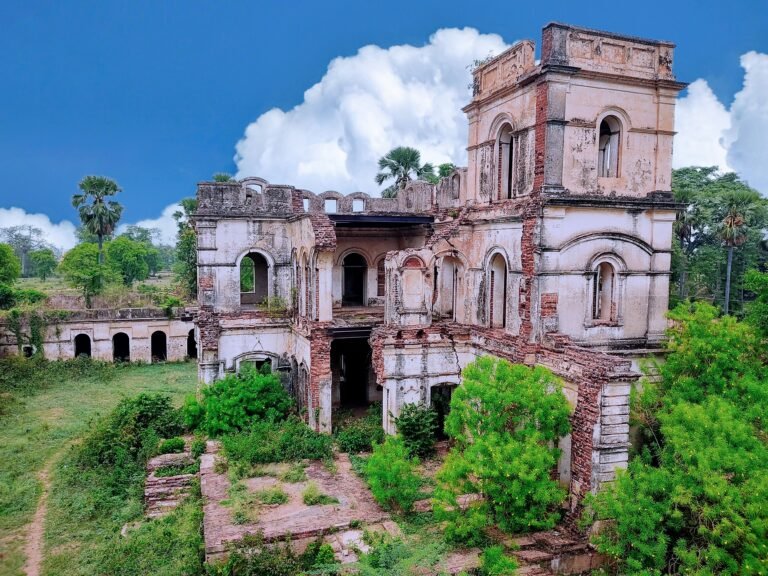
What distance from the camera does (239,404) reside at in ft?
62.8

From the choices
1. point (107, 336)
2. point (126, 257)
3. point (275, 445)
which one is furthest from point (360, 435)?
point (126, 257)

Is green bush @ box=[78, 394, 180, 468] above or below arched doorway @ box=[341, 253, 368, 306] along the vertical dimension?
below

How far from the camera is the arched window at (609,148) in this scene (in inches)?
625

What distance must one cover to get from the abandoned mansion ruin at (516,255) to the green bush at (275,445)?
2.94 ft

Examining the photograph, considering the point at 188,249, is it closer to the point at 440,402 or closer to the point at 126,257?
the point at 126,257

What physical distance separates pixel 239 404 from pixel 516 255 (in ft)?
32.9

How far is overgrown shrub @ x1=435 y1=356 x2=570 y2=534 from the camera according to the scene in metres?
11.4

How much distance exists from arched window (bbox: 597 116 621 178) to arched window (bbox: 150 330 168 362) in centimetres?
2893

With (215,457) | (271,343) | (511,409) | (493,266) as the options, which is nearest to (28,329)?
(271,343)

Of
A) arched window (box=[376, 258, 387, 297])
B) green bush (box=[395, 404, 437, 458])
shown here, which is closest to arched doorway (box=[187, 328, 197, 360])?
arched window (box=[376, 258, 387, 297])

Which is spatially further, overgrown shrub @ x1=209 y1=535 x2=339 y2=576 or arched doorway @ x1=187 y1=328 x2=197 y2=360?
arched doorway @ x1=187 y1=328 x2=197 y2=360

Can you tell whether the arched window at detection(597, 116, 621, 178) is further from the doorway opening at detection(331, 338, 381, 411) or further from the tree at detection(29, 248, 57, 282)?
the tree at detection(29, 248, 57, 282)

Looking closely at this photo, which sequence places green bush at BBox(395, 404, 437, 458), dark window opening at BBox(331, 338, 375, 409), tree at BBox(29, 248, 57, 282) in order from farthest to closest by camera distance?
tree at BBox(29, 248, 57, 282), dark window opening at BBox(331, 338, 375, 409), green bush at BBox(395, 404, 437, 458)

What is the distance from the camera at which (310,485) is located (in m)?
15.3
